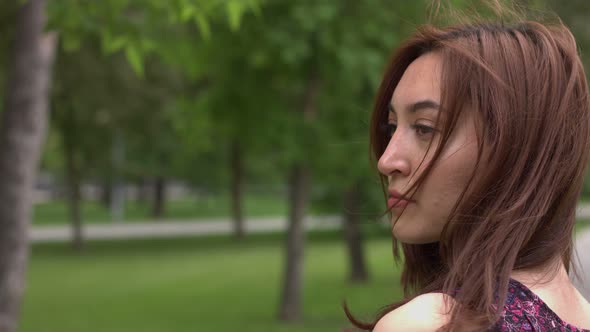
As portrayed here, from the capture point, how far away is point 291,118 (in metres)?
13.2

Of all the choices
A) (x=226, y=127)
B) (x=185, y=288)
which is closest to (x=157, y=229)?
(x=185, y=288)

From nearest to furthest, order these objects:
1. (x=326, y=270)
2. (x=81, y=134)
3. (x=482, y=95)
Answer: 1. (x=482, y=95)
2. (x=326, y=270)
3. (x=81, y=134)

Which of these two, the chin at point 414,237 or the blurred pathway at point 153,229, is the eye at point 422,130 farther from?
the blurred pathway at point 153,229

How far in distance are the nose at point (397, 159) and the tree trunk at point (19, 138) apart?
20.0 feet

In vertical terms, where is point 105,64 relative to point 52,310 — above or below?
above

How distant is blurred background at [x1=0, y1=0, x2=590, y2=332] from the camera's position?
7145mm

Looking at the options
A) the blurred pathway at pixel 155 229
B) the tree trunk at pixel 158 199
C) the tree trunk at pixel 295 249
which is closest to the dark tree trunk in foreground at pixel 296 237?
the tree trunk at pixel 295 249

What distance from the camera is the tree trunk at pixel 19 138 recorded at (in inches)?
276

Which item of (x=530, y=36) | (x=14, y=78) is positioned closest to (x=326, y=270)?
(x=14, y=78)

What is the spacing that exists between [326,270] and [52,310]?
799cm

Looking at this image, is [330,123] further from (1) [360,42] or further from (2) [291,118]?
(1) [360,42]

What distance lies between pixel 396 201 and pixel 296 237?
508 inches

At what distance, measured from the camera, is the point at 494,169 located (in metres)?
1.24

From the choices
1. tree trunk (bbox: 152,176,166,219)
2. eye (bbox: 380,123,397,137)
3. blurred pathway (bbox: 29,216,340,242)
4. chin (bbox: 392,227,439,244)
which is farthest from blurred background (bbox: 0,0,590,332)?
tree trunk (bbox: 152,176,166,219)
